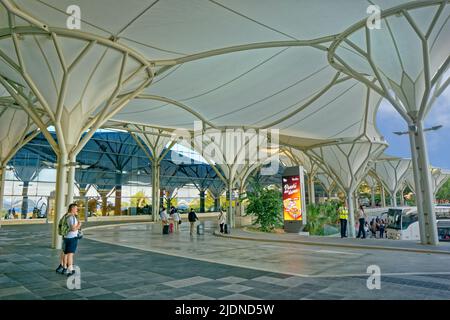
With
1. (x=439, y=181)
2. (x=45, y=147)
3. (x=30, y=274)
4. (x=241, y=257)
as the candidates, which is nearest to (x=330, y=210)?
(x=241, y=257)

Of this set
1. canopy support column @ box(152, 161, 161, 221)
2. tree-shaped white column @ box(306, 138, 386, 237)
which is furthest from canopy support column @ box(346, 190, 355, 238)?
canopy support column @ box(152, 161, 161, 221)

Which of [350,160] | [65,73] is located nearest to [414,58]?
[65,73]

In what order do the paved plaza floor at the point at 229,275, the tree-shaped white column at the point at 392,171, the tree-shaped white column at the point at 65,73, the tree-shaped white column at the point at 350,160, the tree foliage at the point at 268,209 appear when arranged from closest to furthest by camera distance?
the paved plaza floor at the point at 229,275 → the tree-shaped white column at the point at 65,73 → the tree foliage at the point at 268,209 → the tree-shaped white column at the point at 350,160 → the tree-shaped white column at the point at 392,171

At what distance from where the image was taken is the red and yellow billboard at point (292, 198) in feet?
65.9

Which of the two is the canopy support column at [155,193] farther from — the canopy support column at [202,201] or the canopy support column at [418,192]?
the canopy support column at [418,192]

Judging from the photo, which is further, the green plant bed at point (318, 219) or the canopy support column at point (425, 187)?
the green plant bed at point (318, 219)

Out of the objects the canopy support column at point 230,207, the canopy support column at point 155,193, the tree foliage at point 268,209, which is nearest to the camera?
the tree foliage at point 268,209

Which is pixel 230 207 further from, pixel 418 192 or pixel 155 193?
pixel 418 192

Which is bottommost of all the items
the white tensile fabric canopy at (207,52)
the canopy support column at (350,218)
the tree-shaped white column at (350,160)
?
the canopy support column at (350,218)

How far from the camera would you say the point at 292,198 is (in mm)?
20516

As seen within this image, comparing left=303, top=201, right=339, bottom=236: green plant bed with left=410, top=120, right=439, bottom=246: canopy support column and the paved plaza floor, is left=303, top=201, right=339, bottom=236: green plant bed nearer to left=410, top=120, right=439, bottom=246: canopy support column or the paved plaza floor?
left=410, top=120, right=439, bottom=246: canopy support column

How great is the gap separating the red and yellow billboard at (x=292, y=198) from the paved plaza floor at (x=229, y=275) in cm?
942

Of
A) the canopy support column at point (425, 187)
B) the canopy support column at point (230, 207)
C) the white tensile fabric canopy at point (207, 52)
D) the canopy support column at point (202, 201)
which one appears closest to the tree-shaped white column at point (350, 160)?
the canopy support column at point (230, 207)

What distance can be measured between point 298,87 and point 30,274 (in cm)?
1673
